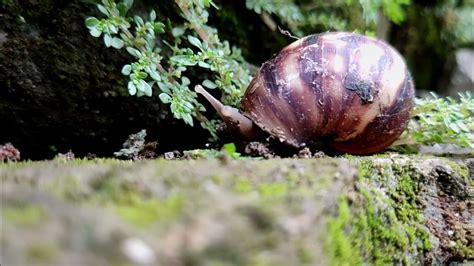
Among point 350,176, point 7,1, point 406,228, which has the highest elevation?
point 7,1

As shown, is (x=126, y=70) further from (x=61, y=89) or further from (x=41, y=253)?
(x=41, y=253)

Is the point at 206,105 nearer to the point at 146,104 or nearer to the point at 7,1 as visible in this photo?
the point at 146,104

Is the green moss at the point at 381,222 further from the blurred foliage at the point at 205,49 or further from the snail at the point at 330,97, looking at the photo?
the blurred foliage at the point at 205,49

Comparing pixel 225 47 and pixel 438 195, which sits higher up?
pixel 225 47

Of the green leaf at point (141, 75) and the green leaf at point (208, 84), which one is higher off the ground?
the green leaf at point (208, 84)

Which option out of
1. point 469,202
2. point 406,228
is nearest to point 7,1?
point 406,228

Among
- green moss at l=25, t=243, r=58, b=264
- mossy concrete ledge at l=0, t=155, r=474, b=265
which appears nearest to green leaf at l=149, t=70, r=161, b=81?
mossy concrete ledge at l=0, t=155, r=474, b=265

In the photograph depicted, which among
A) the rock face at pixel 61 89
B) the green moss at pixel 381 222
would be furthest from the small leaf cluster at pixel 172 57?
the green moss at pixel 381 222
